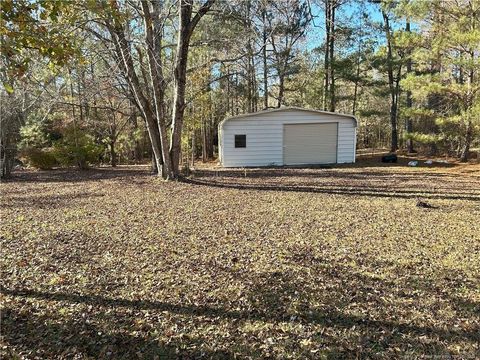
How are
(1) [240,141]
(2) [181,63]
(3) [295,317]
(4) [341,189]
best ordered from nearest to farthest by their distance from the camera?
(3) [295,317], (4) [341,189], (2) [181,63], (1) [240,141]

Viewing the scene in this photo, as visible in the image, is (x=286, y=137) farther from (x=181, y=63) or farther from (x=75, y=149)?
(x=75, y=149)

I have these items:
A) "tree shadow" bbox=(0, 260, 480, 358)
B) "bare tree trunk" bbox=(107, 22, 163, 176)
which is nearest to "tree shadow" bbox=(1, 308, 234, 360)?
"tree shadow" bbox=(0, 260, 480, 358)

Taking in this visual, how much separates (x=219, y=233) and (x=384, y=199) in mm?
4155

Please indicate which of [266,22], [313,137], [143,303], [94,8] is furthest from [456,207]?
[313,137]

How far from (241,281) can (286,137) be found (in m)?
12.8

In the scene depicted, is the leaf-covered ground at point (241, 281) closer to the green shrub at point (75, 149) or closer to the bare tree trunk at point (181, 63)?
the bare tree trunk at point (181, 63)

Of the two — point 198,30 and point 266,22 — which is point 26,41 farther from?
point 198,30

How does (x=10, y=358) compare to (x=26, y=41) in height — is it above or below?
below

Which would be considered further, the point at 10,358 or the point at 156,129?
the point at 156,129

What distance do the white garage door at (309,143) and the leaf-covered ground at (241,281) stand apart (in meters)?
9.23

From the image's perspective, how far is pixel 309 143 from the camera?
1569cm

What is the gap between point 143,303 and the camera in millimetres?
2902

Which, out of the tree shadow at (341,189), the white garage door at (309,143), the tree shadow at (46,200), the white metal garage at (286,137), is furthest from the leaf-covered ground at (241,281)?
the white garage door at (309,143)

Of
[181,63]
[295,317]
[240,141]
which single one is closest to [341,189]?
[181,63]
